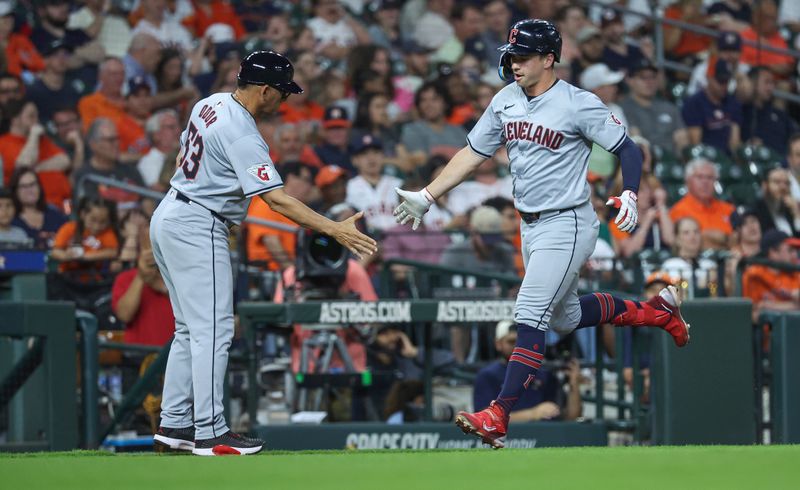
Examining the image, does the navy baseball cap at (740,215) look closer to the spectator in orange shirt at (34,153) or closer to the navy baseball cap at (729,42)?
the navy baseball cap at (729,42)

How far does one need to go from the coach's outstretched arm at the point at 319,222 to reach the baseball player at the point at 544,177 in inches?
16.2

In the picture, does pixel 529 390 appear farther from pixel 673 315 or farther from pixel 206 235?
pixel 206 235

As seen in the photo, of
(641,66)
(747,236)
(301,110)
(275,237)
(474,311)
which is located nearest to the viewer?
(474,311)

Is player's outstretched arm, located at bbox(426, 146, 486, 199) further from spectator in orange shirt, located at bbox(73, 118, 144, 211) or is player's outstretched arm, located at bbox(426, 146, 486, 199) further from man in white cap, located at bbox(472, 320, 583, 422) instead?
spectator in orange shirt, located at bbox(73, 118, 144, 211)

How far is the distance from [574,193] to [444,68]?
7430mm

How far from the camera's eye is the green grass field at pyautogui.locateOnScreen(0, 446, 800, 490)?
4.35 meters

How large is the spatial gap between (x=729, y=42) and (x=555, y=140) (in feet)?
28.1

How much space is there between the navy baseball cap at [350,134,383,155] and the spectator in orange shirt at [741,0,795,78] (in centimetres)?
444

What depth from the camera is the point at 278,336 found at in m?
8.88

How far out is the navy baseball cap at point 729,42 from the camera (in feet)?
44.9

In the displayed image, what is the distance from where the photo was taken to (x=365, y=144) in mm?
11594

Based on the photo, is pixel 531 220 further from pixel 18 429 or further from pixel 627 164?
pixel 18 429

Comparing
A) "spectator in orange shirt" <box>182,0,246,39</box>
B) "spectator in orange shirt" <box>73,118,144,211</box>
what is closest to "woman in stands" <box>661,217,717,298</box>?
"spectator in orange shirt" <box>73,118,144,211</box>

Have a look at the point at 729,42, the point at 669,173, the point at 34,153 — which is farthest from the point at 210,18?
the point at 729,42
